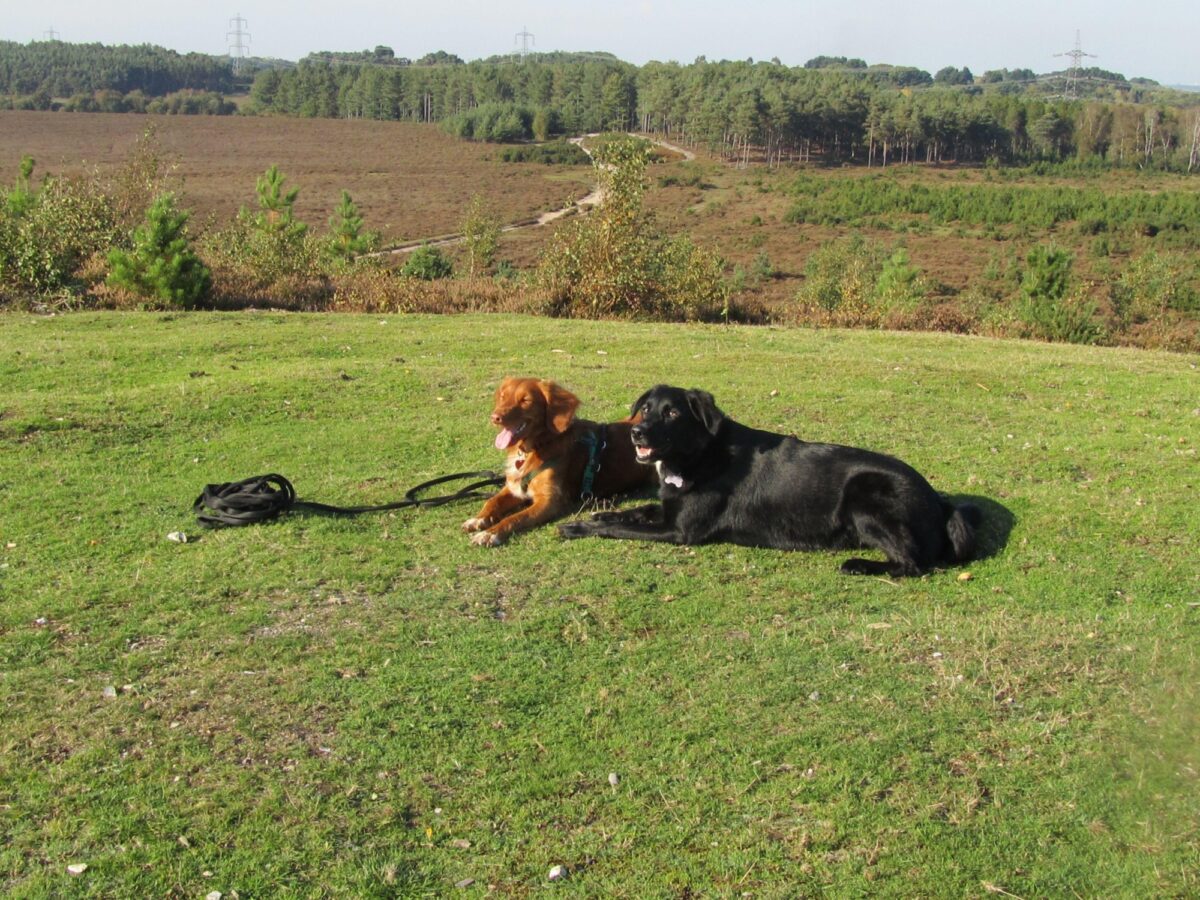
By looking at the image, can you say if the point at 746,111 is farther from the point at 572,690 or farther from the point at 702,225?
the point at 572,690

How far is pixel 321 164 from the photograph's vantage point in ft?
406

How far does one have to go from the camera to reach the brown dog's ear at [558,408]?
7691 mm

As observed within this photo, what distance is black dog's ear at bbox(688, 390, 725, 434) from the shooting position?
7.30 meters

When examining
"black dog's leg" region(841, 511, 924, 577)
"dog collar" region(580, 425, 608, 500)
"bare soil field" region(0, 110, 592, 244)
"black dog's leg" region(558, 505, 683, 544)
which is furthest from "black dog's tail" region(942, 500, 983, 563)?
"bare soil field" region(0, 110, 592, 244)

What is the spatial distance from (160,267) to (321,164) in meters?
111

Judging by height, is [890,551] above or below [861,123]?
below

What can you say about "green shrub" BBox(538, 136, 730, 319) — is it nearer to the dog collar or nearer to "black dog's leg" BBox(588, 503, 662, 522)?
the dog collar

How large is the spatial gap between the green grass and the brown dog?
288 mm

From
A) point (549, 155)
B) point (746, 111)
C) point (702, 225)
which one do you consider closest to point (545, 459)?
point (702, 225)

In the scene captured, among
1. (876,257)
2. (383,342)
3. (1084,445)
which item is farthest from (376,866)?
(876,257)

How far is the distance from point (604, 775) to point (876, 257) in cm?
7248

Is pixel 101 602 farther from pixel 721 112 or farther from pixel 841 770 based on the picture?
pixel 721 112

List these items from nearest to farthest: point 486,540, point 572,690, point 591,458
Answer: point 572,690, point 486,540, point 591,458

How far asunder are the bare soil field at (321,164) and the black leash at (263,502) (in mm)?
68067
